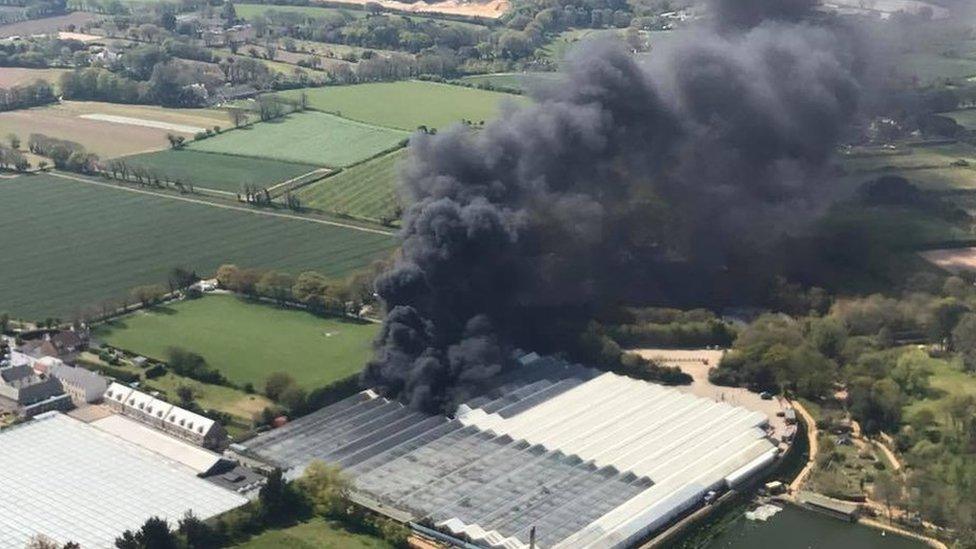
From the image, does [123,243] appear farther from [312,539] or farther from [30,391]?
[312,539]

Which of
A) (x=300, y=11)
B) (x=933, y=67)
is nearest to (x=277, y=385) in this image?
(x=933, y=67)

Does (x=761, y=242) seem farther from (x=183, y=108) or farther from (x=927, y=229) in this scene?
(x=183, y=108)

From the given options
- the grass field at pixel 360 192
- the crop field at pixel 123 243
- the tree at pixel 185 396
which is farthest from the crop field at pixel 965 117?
the tree at pixel 185 396

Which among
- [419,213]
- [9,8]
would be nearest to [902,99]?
[419,213]

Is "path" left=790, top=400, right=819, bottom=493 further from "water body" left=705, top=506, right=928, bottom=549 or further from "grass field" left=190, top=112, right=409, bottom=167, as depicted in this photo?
"grass field" left=190, top=112, right=409, bottom=167

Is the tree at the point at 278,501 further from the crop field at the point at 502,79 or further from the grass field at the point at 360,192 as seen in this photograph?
the crop field at the point at 502,79

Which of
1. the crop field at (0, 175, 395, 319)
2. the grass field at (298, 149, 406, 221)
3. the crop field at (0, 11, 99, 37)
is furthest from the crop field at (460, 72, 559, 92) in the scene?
the crop field at (0, 11, 99, 37)

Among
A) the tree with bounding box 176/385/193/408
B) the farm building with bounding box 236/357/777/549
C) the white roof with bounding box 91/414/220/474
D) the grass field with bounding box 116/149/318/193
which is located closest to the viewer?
the farm building with bounding box 236/357/777/549

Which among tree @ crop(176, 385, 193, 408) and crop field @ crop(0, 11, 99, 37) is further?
crop field @ crop(0, 11, 99, 37)
